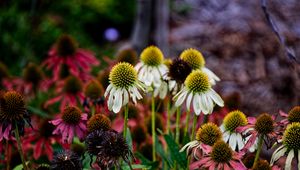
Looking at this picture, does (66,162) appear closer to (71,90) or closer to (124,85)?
(124,85)

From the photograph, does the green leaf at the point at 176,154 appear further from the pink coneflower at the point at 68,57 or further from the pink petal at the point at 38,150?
the pink coneflower at the point at 68,57

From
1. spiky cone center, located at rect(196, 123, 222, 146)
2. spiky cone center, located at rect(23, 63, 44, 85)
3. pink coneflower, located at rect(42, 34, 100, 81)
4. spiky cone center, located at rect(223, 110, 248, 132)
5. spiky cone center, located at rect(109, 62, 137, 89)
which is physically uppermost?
pink coneflower, located at rect(42, 34, 100, 81)

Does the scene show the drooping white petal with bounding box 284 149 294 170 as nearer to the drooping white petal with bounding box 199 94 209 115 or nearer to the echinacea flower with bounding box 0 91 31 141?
the drooping white petal with bounding box 199 94 209 115

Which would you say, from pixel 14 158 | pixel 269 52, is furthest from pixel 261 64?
pixel 14 158

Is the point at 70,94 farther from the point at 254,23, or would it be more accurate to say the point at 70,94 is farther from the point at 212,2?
the point at 212,2

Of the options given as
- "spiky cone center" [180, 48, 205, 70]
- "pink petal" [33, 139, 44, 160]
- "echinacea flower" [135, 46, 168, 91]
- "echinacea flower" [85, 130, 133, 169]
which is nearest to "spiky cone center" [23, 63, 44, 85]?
"pink petal" [33, 139, 44, 160]

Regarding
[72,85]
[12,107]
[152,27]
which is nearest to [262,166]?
[12,107]

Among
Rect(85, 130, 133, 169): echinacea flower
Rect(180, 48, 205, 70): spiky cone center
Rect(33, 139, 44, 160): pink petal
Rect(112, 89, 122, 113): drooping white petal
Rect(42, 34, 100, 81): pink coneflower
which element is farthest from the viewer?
Rect(42, 34, 100, 81): pink coneflower

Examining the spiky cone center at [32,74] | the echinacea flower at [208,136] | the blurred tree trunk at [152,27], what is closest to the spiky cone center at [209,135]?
the echinacea flower at [208,136]
